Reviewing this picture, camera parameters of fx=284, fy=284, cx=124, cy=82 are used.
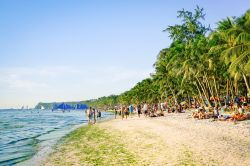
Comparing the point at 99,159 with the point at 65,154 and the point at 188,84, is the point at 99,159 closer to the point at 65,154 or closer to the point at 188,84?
the point at 65,154

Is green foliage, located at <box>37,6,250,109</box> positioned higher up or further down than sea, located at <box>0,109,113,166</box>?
higher up

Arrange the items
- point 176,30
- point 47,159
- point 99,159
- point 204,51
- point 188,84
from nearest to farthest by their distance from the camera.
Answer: point 99,159, point 47,159, point 204,51, point 176,30, point 188,84

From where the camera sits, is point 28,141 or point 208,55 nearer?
point 28,141

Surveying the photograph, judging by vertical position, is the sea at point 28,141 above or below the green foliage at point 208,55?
below

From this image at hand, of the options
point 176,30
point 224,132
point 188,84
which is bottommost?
point 224,132

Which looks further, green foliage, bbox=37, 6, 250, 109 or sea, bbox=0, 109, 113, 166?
green foliage, bbox=37, 6, 250, 109

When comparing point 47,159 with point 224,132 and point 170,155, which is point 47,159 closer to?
point 170,155

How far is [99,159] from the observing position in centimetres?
1303

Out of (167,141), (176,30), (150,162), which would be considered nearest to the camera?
(150,162)

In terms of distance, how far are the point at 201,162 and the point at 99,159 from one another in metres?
4.83

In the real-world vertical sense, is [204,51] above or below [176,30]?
below

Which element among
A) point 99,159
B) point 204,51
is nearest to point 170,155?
point 99,159

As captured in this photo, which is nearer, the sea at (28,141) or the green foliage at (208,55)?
the sea at (28,141)

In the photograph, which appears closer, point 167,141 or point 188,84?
point 167,141
